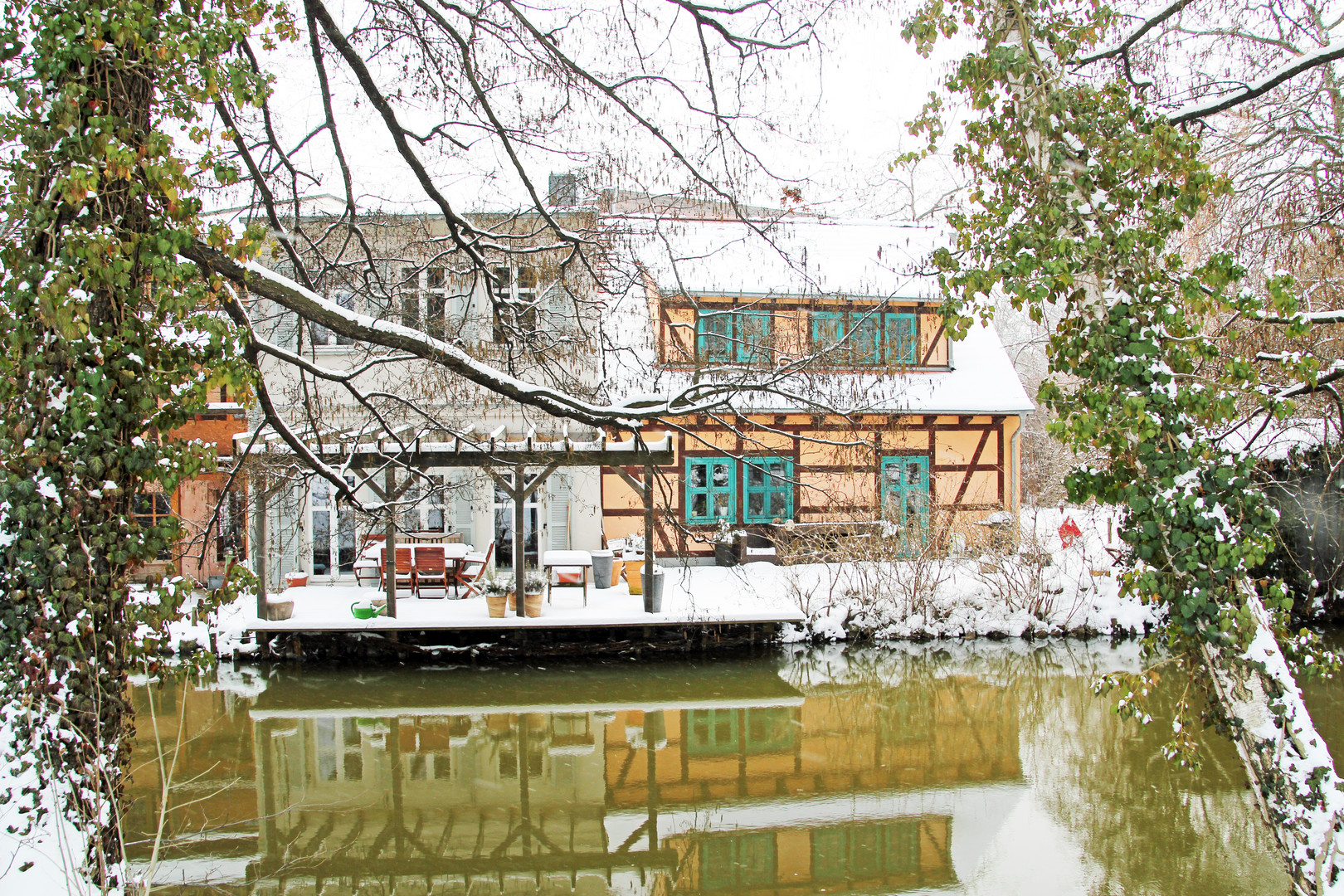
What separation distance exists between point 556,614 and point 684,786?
3.69m

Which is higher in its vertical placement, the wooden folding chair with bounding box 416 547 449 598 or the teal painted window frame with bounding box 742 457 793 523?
the teal painted window frame with bounding box 742 457 793 523

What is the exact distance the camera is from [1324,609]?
39.5 feet

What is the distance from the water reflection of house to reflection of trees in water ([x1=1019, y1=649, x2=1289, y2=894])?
409 millimetres

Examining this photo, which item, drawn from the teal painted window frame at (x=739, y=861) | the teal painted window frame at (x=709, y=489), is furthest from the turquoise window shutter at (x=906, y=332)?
the teal painted window frame at (x=739, y=861)

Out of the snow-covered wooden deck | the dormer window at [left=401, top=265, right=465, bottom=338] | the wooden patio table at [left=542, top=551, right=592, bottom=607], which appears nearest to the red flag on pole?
the snow-covered wooden deck

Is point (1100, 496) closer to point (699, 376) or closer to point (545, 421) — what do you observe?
point (699, 376)

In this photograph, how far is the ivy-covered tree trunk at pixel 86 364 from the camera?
305 centimetres

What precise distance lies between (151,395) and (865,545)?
9.30m

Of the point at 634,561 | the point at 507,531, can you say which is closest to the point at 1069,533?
the point at 634,561

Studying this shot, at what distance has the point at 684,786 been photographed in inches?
287

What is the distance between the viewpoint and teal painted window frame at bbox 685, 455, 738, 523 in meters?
14.4

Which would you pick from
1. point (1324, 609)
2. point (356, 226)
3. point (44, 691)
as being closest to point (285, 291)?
point (44, 691)

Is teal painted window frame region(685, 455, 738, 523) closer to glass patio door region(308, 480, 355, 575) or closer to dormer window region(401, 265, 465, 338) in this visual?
glass patio door region(308, 480, 355, 575)

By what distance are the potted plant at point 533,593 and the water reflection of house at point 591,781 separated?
2.29ft
